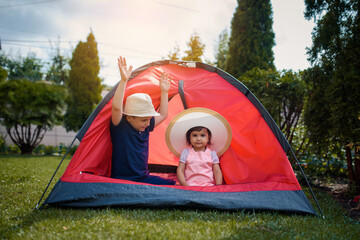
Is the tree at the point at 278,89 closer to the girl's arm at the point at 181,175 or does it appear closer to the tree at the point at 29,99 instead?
the girl's arm at the point at 181,175

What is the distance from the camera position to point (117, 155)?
2.74 metres

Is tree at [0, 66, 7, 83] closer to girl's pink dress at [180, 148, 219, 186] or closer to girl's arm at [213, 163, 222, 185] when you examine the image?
girl's pink dress at [180, 148, 219, 186]

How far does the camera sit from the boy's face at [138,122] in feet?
8.90

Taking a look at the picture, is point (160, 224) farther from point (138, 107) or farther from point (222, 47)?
point (222, 47)

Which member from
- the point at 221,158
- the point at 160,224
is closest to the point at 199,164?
the point at 221,158

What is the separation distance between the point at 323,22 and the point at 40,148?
8713 mm

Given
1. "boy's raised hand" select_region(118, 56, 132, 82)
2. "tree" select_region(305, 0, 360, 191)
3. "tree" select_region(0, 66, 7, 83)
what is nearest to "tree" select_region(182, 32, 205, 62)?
"tree" select_region(305, 0, 360, 191)

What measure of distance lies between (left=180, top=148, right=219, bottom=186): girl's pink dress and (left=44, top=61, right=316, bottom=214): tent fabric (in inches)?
11.2

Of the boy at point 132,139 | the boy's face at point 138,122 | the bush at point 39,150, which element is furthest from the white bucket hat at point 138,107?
the bush at point 39,150

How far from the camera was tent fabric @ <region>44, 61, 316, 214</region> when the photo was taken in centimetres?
219

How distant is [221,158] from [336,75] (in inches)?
63.3

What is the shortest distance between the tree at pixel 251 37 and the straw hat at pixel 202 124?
399 cm

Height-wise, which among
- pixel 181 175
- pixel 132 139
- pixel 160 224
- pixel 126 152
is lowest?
pixel 160 224

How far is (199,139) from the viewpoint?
10.1 feet
